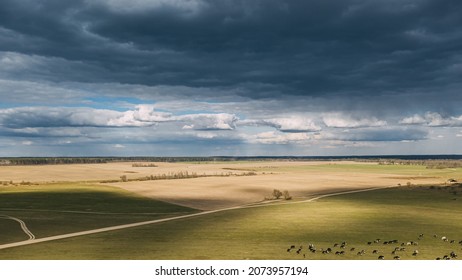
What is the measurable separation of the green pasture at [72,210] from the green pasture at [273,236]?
22.8 feet

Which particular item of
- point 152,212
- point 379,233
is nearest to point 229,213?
point 152,212

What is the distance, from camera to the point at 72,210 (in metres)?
63.9

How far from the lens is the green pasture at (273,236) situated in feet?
112

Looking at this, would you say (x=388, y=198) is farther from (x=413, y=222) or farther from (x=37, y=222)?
(x=37, y=222)

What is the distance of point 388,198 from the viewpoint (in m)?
81.4

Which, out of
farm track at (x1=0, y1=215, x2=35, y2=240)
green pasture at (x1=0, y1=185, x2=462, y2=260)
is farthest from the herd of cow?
farm track at (x1=0, y1=215, x2=35, y2=240)

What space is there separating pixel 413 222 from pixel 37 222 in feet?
150

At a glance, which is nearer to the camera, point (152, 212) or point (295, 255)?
point (295, 255)

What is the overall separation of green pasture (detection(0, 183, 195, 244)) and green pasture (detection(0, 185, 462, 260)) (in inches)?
274

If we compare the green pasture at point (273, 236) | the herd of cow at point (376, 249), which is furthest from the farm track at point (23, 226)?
the herd of cow at point (376, 249)

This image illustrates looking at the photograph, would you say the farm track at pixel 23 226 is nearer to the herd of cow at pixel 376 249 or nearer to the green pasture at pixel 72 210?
the green pasture at pixel 72 210
